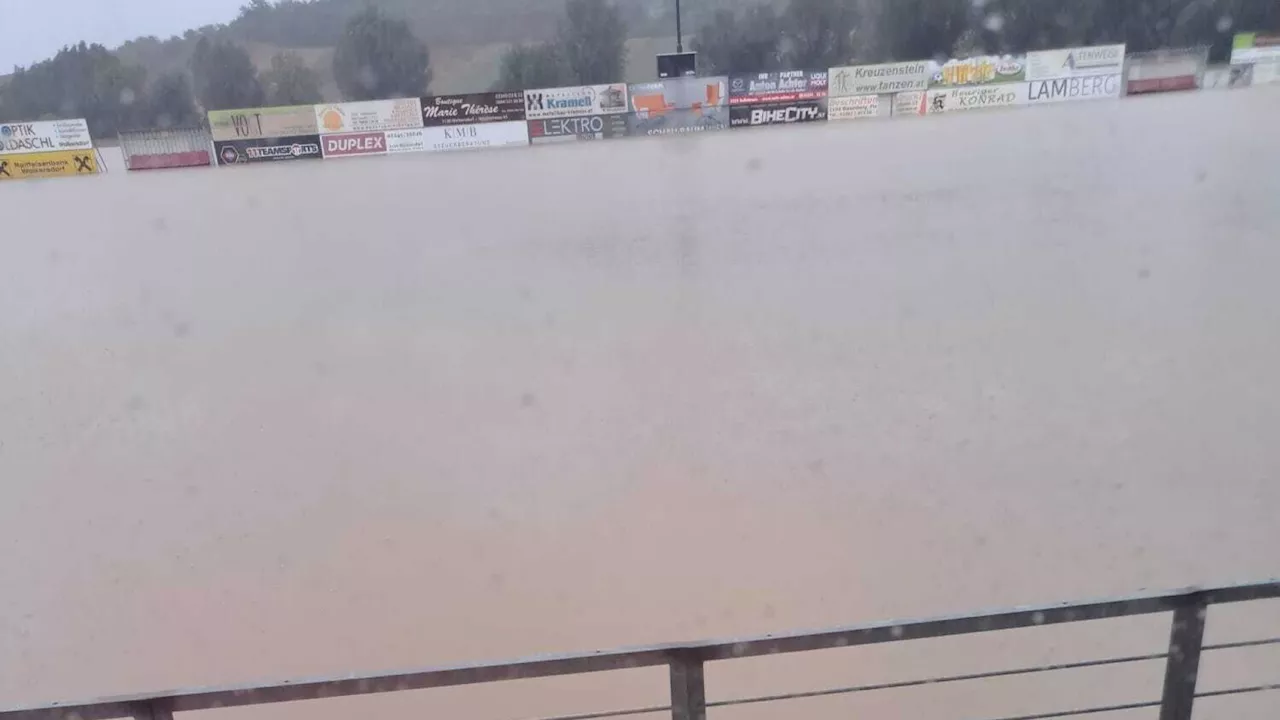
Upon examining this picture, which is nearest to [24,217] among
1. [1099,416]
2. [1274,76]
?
[1099,416]

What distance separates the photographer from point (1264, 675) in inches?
86.7

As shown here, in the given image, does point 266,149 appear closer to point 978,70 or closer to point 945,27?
point 945,27

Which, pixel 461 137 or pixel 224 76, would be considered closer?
pixel 224 76

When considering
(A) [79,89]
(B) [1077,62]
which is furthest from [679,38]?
(A) [79,89]

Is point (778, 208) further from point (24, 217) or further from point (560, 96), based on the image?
point (24, 217)

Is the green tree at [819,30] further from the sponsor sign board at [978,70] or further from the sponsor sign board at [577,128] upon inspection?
the sponsor sign board at [577,128]

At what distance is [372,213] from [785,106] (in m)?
1.39

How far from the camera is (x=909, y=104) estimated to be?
2420 mm

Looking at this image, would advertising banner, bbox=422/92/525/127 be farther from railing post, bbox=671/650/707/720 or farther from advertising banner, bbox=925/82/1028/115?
railing post, bbox=671/650/707/720

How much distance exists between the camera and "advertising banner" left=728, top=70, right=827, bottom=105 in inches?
92.2

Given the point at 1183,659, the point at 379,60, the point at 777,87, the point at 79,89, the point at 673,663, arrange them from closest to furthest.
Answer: the point at 673,663 < the point at 1183,659 < the point at 79,89 < the point at 379,60 < the point at 777,87

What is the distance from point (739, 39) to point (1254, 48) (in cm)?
156

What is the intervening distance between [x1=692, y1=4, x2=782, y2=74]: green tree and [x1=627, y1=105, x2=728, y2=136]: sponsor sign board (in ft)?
0.45

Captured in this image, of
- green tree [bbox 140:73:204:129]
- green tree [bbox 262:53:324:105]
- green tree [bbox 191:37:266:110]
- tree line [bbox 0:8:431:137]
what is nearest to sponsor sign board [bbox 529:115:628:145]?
tree line [bbox 0:8:431:137]
